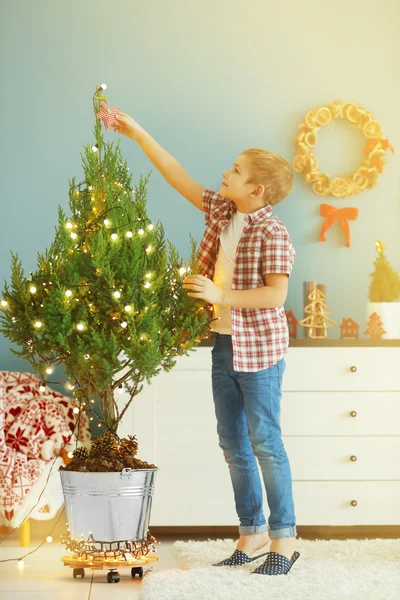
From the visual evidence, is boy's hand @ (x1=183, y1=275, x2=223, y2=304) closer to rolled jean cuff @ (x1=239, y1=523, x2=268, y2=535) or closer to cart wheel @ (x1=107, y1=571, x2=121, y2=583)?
rolled jean cuff @ (x1=239, y1=523, x2=268, y2=535)

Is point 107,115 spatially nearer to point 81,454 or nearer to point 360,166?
point 81,454

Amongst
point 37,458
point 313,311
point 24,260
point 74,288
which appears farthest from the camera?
point 24,260

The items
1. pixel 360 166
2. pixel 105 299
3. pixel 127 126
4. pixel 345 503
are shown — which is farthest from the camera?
pixel 360 166

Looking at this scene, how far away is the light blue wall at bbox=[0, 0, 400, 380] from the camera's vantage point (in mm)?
3621

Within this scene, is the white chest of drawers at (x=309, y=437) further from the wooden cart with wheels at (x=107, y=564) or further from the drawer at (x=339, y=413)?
the wooden cart with wheels at (x=107, y=564)

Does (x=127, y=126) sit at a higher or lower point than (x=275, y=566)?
higher

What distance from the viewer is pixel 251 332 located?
7.55 ft

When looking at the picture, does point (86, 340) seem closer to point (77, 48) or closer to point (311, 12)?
point (77, 48)

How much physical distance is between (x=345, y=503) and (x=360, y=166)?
1459 millimetres

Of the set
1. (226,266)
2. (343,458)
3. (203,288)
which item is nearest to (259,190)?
(226,266)

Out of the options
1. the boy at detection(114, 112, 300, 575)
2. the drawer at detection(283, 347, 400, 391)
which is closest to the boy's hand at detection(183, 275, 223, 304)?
the boy at detection(114, 112, 300, 575)

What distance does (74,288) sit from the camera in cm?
219

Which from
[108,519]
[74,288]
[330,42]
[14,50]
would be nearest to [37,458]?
[108,519]

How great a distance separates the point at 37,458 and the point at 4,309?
3.13 ft
